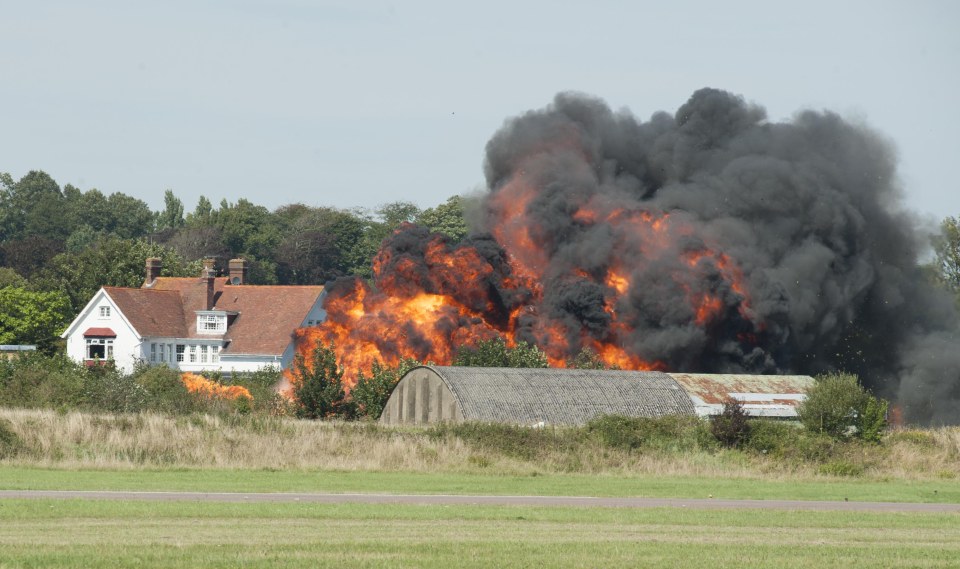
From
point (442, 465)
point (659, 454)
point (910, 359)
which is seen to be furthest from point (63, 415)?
point (910, 359)

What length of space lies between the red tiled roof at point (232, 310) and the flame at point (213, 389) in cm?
2620

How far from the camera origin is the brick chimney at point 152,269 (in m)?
123

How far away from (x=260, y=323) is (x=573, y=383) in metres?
57.2

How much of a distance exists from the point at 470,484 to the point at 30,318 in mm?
85865

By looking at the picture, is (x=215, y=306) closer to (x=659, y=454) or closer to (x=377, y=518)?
(x=659, y=454)

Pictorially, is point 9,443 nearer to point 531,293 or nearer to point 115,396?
point 115,396

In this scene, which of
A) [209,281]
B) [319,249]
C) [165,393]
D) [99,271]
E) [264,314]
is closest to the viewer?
[165,393]

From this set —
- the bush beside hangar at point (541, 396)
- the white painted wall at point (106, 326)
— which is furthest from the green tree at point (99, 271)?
the bush beside hangar at point (541, 396)

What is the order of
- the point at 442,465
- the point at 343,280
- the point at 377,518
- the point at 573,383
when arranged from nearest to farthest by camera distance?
the point at 377,518
the point at 442,465
the point at 573,383
the point at 343,280

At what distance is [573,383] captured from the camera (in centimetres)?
6081

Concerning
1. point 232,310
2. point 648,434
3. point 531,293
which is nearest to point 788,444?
point 648,434

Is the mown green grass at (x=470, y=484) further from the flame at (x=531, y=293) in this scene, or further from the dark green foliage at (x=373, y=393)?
the flame at (x=531, y=293)

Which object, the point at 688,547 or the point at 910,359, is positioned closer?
the point at 688,547

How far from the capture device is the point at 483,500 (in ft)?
111
